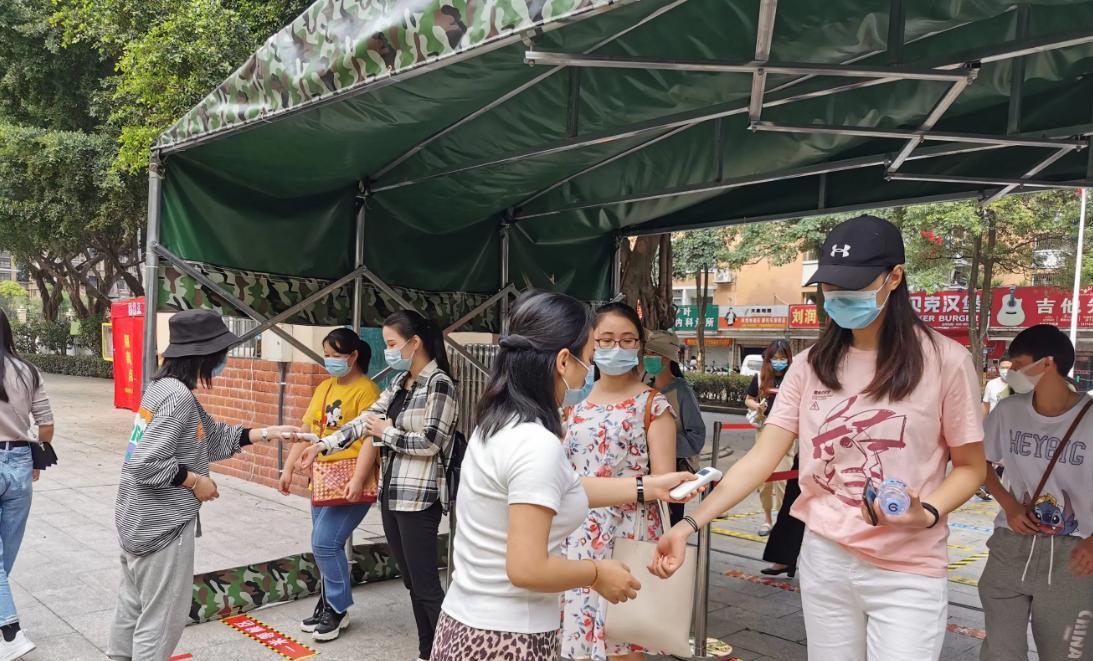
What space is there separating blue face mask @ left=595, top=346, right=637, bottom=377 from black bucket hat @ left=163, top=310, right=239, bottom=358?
154 centimetres

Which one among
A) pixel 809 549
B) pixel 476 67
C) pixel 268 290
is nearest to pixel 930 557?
pixel 809 549

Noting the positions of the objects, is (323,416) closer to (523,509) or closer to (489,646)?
(489,646)

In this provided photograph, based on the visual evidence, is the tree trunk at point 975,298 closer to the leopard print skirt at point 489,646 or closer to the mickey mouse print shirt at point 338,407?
the mickey mouse print shirt at point 338,407

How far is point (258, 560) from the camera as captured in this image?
19.9 feet

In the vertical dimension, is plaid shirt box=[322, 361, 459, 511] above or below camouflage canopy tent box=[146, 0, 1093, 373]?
below

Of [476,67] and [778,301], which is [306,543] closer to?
[476,67]

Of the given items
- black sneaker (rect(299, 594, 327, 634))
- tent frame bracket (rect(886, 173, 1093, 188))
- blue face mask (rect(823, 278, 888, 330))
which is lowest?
black sneaker (rect(299, 594, 327, 634))

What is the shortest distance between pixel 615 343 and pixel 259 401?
6.34 m

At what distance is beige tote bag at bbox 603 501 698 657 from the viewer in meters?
2.62

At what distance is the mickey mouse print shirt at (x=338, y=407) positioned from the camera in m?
4.34

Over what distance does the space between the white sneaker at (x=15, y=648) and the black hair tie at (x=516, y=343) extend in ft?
11.4

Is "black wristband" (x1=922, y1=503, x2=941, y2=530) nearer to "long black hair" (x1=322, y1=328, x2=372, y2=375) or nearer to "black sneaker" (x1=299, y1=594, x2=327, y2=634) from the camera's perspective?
"long black hair" (x1=322, y1=328, x2=372, y2=375)

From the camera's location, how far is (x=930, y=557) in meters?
2.06

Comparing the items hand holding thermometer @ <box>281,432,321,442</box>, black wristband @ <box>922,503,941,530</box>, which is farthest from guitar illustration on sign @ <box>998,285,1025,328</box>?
black wristband @ <box>922,503,941,530</box>
